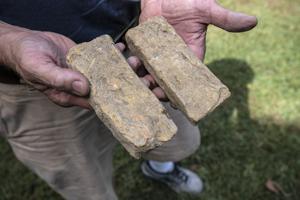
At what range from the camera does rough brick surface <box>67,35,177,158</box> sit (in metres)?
1.59

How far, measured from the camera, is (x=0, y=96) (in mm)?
1809

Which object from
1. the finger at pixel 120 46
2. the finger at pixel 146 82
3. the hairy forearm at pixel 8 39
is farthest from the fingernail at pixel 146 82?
the hairy forearm at pixel 8 39

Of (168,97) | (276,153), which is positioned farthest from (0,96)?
(276,153)

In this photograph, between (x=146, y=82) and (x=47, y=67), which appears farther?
(x=146, y=82)

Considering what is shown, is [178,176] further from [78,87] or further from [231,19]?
[78,87]

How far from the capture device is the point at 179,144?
2.20m

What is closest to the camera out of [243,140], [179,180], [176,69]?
[176,69]

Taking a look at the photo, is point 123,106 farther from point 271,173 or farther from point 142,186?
point 271,173

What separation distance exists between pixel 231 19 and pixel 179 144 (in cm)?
70

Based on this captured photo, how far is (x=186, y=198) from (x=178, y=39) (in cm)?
122

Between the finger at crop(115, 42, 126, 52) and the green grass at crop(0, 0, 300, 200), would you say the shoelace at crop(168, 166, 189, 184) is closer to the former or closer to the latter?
the green grass at crop(0, 0, 300, 200)

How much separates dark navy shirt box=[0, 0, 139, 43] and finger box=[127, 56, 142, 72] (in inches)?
5.5

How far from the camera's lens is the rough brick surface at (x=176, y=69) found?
5.71 feet

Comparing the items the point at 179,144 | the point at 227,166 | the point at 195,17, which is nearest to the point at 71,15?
the point at 195,17
